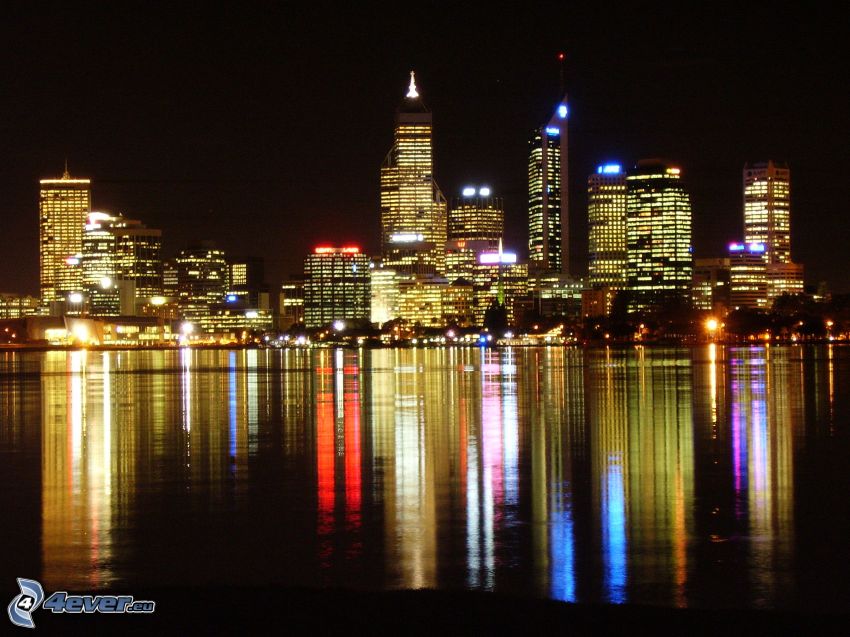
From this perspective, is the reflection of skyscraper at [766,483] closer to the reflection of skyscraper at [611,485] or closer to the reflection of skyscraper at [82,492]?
the reflection of skyscraper at [611,485]

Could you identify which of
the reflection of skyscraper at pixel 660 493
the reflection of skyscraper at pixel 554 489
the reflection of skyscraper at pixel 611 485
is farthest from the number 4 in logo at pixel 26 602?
the reflection of skyscraper at pixel 660 493

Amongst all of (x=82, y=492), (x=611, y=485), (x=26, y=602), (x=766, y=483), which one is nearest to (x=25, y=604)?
(x=26, y=602)

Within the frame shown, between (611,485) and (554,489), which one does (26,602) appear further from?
(611,485)

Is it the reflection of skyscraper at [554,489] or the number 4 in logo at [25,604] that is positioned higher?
the number 4 in logo at [25,604]

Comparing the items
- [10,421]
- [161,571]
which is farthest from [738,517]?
[10,421]

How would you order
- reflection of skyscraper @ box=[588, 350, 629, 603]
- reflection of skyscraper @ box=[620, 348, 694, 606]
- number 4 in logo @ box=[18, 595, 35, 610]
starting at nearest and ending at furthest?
number 4 in logo @ box=[18, 595, 35, 610]
reflection of skyscraper @ box=[588, 350, 629, 603]
reflection of skyscraper @ box=[620, 348, 694, 606]

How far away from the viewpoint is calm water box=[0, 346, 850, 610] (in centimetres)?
1256

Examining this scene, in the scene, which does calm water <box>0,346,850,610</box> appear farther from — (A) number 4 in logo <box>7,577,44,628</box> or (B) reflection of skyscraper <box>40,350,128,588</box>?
(A) number 4 in logo <box>7,577,44,628</box>

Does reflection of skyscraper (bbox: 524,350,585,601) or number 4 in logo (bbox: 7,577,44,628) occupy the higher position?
number 4 in logo (bbox: 7,577,44,628)

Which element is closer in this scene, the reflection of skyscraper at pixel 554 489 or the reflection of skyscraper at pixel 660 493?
the reflection of skyscraper at pixel 554 489

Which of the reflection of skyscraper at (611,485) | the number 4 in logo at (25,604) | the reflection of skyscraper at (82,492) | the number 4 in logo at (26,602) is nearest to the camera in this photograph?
the number 4 in logo at (25,604)

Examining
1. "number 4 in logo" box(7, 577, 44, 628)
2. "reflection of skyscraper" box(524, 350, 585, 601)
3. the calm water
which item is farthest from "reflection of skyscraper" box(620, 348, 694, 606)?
"number 4 in logo" box(7, 577, 44, 628)

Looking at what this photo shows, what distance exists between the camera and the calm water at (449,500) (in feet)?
41.2

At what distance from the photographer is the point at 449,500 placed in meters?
17.7
